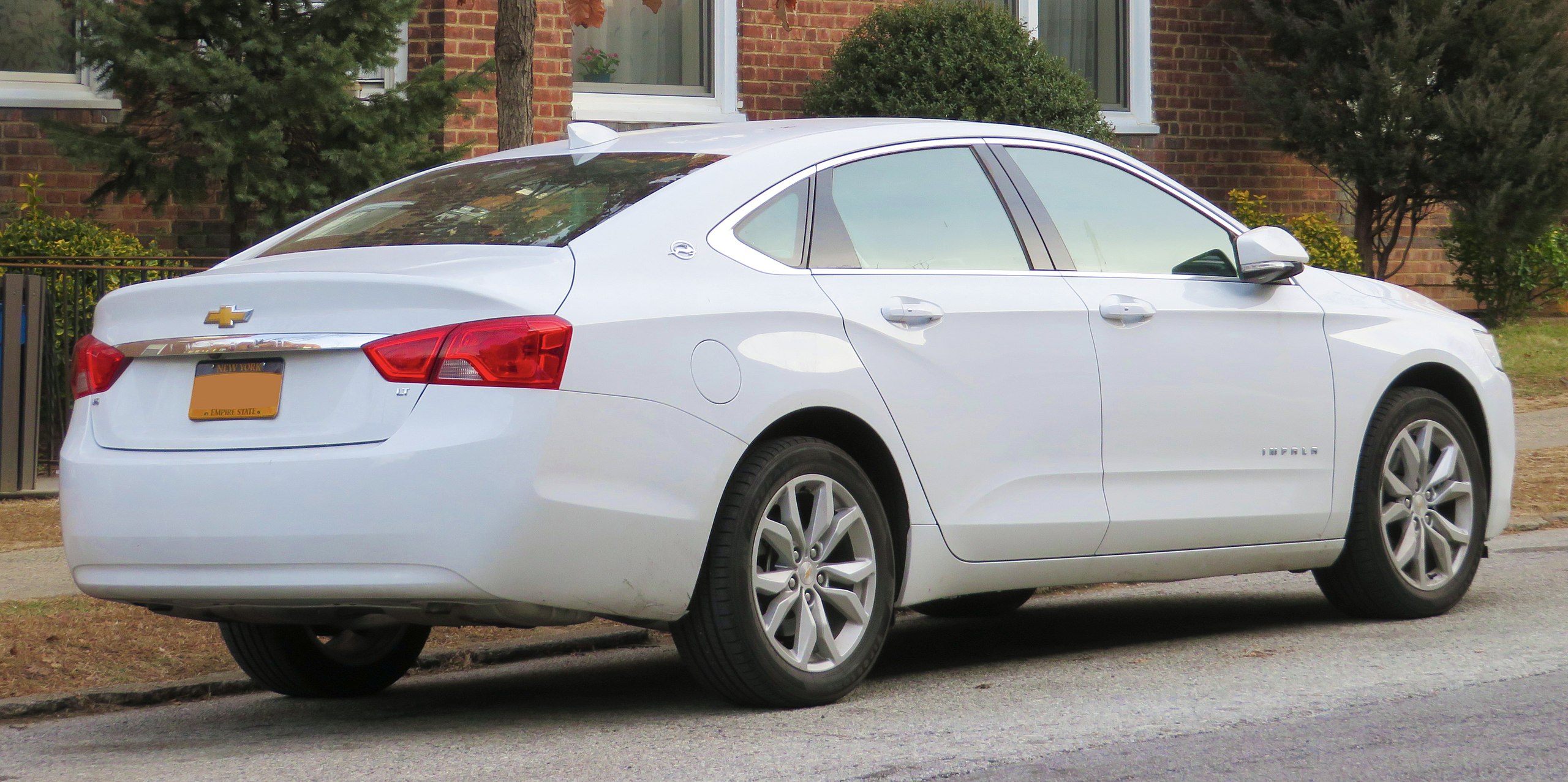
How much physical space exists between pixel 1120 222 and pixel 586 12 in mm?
2573

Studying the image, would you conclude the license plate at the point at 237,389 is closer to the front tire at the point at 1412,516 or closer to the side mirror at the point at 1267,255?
the side mirror at the point at 1267,255

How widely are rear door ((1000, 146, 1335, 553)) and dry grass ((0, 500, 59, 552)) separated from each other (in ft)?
17.3

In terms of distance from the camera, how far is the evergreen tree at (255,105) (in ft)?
38.3

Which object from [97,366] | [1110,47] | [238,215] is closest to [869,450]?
[97,366]

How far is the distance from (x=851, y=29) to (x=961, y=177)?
34.9 ft

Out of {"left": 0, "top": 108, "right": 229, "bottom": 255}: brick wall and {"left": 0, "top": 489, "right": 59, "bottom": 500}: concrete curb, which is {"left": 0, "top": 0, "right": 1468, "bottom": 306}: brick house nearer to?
{"left": 0, "top": 108, "right": 229, "bottom": 255}: brick wall

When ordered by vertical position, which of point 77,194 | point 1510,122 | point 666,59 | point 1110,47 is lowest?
point 77,194

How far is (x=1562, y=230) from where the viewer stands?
18.2 meters

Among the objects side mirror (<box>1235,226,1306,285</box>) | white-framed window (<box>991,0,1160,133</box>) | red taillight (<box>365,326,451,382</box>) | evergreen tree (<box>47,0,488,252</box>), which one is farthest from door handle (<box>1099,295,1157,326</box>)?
white-framed window (<box>991,0,1160,133</box>)

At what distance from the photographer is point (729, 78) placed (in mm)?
15781

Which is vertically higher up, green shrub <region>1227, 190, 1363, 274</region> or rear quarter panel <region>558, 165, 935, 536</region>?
green shrub <region>1227, 190, 1363, 274</region>

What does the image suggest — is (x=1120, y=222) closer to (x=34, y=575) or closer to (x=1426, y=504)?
(x=1426, y=504)

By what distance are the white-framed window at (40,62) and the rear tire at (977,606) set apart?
8347 mm

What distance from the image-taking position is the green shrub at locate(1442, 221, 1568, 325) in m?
17.4
